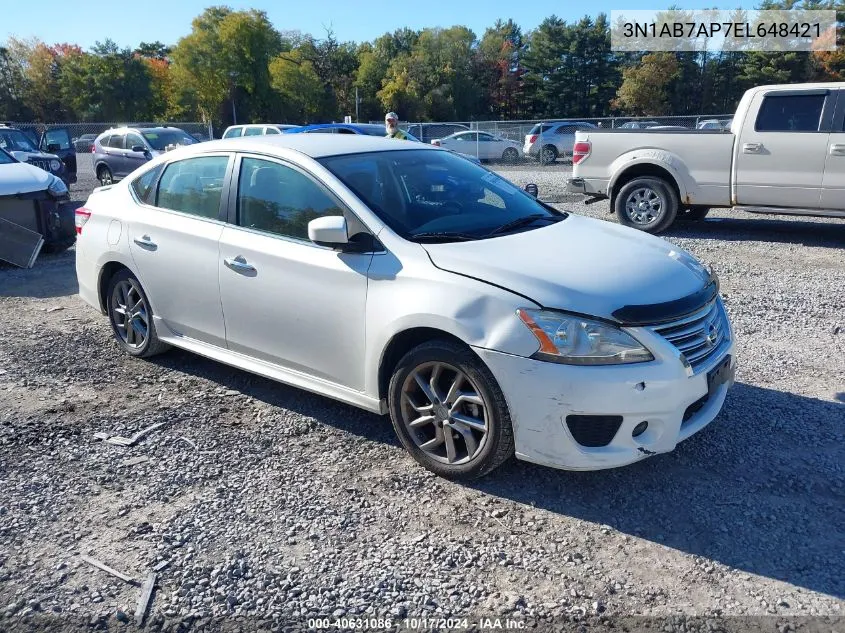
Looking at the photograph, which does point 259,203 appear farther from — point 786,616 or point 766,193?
point 766,193

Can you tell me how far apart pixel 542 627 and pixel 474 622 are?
25cm

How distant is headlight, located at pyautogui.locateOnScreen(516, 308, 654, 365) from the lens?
315cm

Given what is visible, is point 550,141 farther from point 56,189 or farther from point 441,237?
point 441,237

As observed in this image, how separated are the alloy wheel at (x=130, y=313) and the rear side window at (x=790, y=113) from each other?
8.03m

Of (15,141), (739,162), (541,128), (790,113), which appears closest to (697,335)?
(739,162)

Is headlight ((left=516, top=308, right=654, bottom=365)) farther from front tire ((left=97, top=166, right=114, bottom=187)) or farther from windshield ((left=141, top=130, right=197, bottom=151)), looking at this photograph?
front tire ((left=97, top=166, right=114, bottom=187))

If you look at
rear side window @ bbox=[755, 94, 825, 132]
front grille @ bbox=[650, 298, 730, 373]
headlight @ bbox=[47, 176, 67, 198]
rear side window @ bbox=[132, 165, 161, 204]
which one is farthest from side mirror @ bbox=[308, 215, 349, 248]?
rear side window @ bbox=[755, 94, 825, 132]

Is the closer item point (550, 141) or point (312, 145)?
point (312, 145)

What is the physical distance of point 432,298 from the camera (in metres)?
3.43

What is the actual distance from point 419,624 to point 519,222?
241 centimetres

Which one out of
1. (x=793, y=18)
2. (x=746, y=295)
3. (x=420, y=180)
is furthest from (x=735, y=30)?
(x=420, y=180)

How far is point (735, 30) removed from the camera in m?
49.4

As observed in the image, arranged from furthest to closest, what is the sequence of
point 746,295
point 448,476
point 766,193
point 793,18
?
1. point 793,18
2. point 766,193
3. point 746,295
4. point 448,476

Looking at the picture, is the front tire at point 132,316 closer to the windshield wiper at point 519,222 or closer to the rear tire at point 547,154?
the windshield wiper at point 519,222
